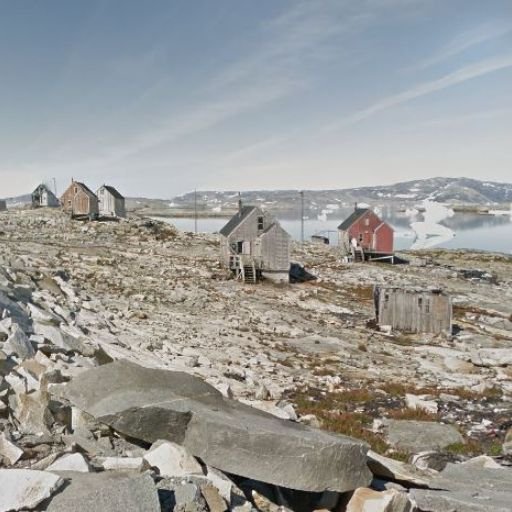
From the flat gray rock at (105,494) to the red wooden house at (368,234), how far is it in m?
52.8

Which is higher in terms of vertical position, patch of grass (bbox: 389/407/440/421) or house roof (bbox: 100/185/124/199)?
house roof (bbox: 100/185/124/199)

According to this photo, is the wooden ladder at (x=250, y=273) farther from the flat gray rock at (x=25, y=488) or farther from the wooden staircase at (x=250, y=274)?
the flat gray rock at (x=25, y=488)

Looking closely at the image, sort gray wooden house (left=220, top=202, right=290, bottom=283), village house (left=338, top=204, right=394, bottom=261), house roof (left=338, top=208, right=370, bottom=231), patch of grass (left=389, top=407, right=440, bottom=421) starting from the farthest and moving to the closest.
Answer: house roof (left=338, top=208, right=370, bottom=231) → village house (left=338, top=204, right=394, bottom=261) → gray wooden house (left=220, top=202, right=290, bottom=283) → patch of grass (left=389, top=407, right=440, bottom=421)

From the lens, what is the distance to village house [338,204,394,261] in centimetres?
5706

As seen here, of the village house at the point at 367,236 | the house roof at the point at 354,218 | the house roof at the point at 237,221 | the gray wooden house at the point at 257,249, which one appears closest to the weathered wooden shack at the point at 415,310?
the gray wooden house at the point at 257,249

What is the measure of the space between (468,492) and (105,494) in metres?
4.87

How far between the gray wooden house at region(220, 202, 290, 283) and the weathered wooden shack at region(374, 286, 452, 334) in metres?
12.0

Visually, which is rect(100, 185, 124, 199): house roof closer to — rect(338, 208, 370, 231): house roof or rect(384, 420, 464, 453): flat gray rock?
rect(338, 208, 370, 231): house roof

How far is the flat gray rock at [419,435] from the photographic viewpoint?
38.2 ft

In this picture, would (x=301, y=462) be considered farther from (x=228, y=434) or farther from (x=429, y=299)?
(x=429, y=299)

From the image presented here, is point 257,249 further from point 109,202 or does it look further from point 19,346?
point 109,202

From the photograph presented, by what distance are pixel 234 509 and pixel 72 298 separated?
659 inches

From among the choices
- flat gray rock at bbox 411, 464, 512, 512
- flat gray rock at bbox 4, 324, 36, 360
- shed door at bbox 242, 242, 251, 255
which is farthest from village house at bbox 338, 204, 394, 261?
flat gray rock at bbox 411, 464, 512, 512

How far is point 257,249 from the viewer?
3884cm
